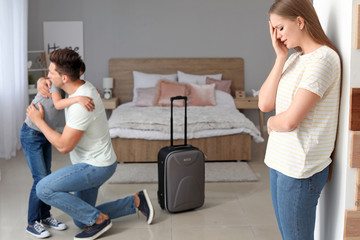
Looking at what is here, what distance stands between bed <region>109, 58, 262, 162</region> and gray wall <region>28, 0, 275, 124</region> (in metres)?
0.12

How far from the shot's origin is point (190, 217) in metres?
3.31

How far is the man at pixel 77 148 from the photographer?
269 cm

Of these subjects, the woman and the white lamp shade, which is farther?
the white lamp shade

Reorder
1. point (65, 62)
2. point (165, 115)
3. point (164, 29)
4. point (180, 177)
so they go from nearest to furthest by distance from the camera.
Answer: point (65, 62) < point (180, 177) < point (165, 115) < point (164, 29)

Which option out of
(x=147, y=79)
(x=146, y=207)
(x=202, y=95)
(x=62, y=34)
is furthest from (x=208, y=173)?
(x=62, y=34)

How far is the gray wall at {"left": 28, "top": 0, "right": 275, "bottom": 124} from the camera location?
6355 millimetres

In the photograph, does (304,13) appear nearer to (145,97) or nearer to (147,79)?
(145,97)

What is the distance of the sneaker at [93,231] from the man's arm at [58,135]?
559 mm

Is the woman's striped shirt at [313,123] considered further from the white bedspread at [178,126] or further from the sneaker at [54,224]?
the white bedspread at [178,126]

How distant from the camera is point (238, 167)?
181 inches

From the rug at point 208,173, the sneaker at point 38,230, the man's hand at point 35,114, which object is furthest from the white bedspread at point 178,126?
the man's hand at point 35,114

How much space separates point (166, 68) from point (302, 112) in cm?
503

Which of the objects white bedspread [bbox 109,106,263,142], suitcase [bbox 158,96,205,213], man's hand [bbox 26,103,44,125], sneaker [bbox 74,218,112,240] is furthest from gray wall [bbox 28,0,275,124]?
sneaker [bbox 74,218,112,240]

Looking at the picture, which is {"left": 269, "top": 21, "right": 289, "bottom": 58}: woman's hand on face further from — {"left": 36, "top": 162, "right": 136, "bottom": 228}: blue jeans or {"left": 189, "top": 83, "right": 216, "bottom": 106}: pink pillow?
{"left": 189, "top": 83, "right": 216, "bottom": 106}: pink pillow
